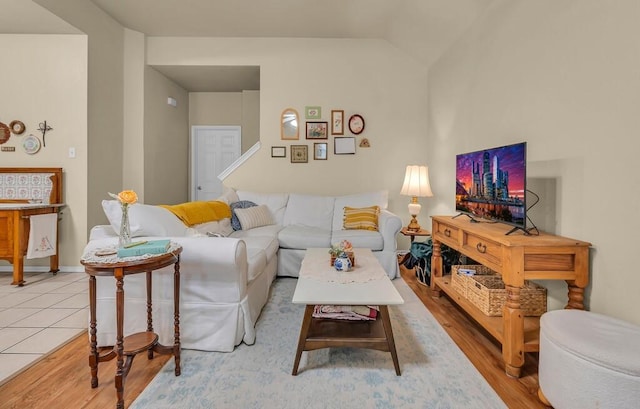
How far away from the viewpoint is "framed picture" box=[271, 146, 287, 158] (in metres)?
4.42

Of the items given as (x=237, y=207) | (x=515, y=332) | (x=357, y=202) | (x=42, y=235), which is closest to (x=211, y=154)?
(x=237, y=207)

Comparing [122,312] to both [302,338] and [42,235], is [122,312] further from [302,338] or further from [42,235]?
[42,235]

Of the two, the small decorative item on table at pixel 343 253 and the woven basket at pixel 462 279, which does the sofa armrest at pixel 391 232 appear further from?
the small decorative item on table at pixel 343 253

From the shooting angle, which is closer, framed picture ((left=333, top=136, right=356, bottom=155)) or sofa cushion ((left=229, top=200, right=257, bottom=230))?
sofa cushion ((left=229, top=200, right=257, bottom=230))

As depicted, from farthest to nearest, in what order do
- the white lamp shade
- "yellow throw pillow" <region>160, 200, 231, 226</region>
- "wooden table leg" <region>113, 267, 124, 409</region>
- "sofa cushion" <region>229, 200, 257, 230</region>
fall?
1. the white lamp shade
2. "sofa cushion" <region>229, 200, 257, 230</region>
3. "yellow throw pillow" <region>160, 200, 231, 226</region>
4. "wooden table leg" <region>113, 267, 124, 409</region>

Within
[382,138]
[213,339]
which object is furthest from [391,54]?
[213,339]

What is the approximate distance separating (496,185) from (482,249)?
0.47 m

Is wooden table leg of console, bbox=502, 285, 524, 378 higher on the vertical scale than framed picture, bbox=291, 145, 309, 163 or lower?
lower

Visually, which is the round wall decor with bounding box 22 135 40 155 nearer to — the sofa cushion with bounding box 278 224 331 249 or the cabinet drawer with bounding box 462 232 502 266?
the sofa cushion with bounding box 278 224 331 249

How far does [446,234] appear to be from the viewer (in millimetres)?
2619

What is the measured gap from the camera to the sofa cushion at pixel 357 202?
3.86m

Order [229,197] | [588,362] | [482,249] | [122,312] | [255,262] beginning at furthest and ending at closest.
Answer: [229,197]
[255,262]
[482,249]
[122,312]
[588,362]

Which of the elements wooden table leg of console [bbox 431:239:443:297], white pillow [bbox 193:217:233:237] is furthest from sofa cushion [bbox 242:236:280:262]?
wooden table leg of console [bbox 431:239:443:297]

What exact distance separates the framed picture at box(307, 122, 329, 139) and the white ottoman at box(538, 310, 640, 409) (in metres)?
3.41
